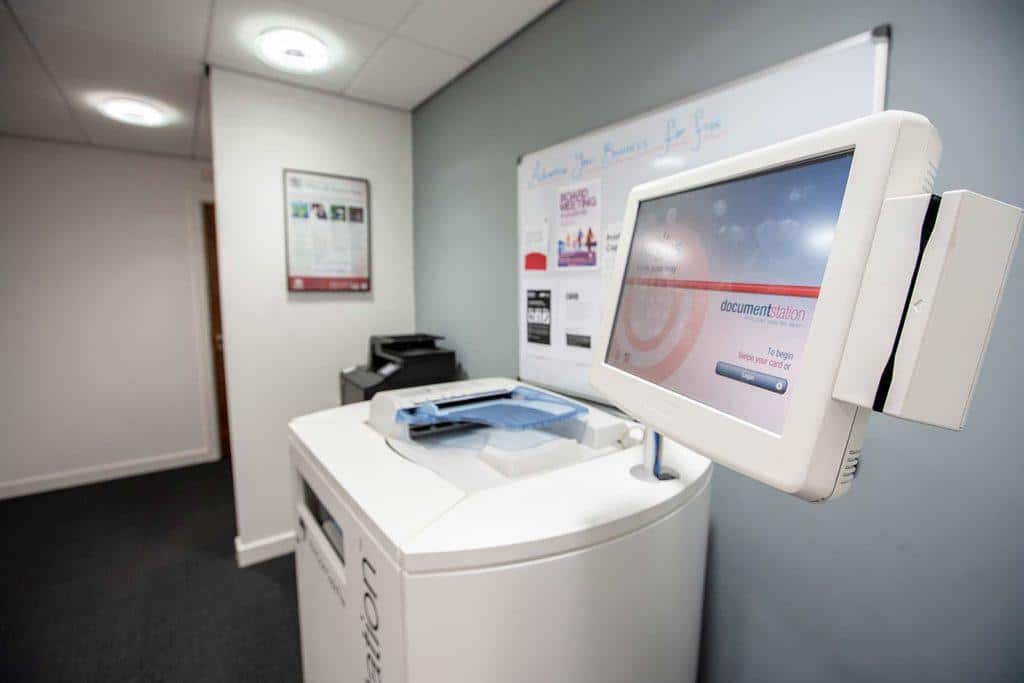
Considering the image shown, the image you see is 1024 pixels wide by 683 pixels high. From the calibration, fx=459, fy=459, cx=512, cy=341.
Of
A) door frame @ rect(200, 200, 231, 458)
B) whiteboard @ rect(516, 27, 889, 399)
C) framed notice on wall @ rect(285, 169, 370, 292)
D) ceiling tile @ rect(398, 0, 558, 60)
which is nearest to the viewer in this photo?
whiteboard @ rect(516, 27, 889, 399)

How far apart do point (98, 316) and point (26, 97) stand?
1369 mm

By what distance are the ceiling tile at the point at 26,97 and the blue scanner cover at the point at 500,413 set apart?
202cm

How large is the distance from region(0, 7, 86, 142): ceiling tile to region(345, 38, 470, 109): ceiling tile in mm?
1187

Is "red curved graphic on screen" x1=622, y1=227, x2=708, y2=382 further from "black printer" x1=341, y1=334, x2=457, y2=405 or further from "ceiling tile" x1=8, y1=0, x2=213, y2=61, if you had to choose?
"ceiling tile" x1=8, y1=0, x2=213, y2=61

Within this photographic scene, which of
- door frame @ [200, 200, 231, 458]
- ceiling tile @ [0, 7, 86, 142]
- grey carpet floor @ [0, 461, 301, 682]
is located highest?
ceiling tile @ [0, 7, 86, 142]

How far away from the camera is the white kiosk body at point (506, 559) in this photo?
0.57 m

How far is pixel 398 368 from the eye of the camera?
75.5 inches

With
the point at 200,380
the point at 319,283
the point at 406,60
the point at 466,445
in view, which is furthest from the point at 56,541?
the point at 406,60

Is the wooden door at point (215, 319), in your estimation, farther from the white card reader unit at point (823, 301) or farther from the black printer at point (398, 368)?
the white card reader unit at point (823, 301)

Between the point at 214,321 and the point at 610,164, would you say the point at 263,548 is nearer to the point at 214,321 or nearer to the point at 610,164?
the point at 214,321

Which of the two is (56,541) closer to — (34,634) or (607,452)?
(34,634)

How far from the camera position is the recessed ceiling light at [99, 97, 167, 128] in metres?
2.29

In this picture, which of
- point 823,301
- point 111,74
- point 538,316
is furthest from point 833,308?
point 111,74

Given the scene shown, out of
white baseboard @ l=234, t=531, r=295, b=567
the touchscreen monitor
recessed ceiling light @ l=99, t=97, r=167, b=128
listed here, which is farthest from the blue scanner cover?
recessed ceiling light @ l=99, t=97, r=167, b=128
